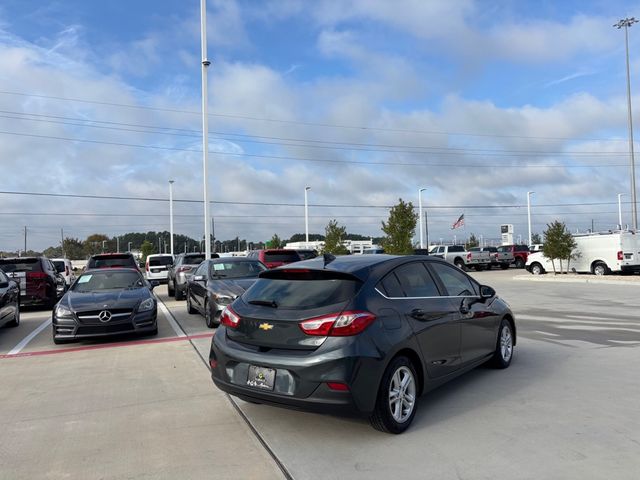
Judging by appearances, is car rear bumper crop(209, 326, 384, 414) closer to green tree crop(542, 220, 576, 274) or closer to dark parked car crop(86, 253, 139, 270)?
dark parked car crop(86, 253, 139, 270)

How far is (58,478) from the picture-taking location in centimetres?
369

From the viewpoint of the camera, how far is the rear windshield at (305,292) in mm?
4457

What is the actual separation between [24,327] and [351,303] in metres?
10.2

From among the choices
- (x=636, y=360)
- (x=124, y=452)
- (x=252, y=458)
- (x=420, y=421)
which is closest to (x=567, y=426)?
(x=420, y=421)

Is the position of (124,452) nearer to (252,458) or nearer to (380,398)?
(252,458)

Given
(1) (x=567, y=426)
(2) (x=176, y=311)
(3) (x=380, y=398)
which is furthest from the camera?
(2) (x=176, y=311)

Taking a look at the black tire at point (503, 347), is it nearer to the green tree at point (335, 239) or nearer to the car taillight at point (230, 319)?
the car taillight at point (230, 319)

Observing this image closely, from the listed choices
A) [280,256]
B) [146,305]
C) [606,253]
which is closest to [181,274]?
[280,256]

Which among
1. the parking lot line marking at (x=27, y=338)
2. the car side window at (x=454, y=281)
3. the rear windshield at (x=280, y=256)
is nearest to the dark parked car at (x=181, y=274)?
the rear windshield at (x=280, y=256)

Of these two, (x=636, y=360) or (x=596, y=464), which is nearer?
(x=596, y=464)

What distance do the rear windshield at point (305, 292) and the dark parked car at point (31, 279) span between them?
1190cm

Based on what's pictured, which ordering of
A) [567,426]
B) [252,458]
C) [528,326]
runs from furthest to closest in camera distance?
[528,326]
[567,426]
[252,458]

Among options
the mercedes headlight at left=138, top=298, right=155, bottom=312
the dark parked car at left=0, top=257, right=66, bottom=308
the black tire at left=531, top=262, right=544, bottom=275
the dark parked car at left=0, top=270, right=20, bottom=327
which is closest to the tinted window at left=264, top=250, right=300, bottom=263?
the dark parked car at left=0, top=257, right=66, bottom=308

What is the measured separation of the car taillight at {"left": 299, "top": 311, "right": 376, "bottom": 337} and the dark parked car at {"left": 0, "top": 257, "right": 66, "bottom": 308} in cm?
1285
